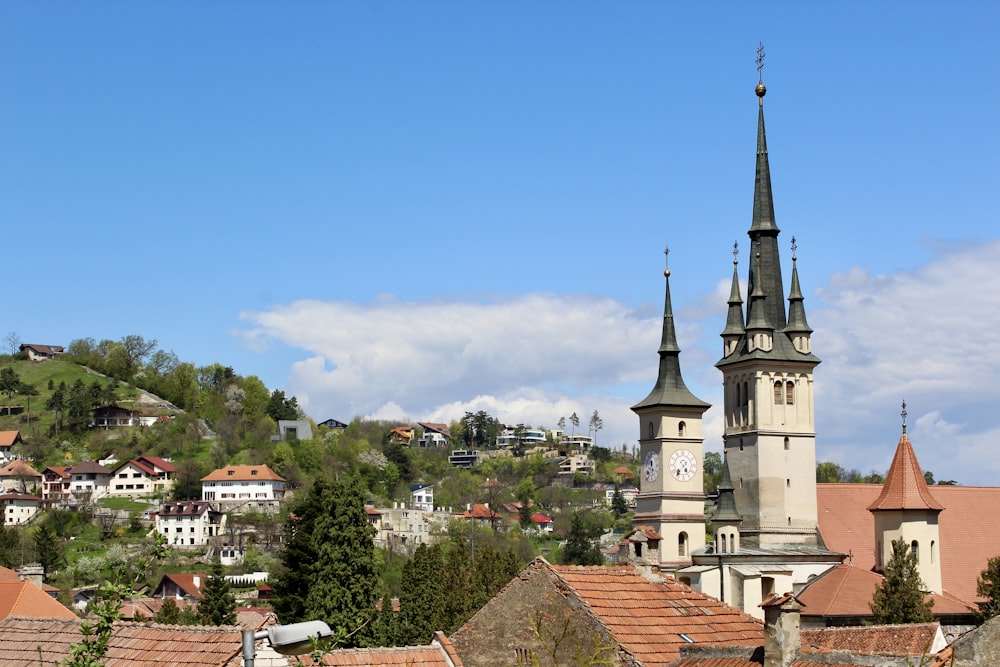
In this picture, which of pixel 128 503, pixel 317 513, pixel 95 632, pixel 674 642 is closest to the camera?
pixel 95 632

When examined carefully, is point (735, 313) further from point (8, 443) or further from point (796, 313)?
point (8, 443)

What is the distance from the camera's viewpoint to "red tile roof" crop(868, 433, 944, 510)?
53.6 meters

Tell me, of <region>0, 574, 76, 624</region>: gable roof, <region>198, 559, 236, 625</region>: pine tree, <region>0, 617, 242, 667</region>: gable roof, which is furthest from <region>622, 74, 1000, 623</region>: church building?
<region>0, 617, 242, 667</region>: gable roof

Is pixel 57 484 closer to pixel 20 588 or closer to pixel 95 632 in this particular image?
pixel 20 588

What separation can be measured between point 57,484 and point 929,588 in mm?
124907

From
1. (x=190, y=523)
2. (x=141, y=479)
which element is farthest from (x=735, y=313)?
(x=141, y=479)

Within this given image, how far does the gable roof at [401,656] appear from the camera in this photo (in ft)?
71.7

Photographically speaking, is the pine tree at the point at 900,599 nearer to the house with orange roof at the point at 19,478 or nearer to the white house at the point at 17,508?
the white house at the point at 17,508

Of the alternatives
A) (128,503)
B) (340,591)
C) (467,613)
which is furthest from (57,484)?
(340,591)

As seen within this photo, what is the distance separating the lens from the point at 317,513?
4828 cm

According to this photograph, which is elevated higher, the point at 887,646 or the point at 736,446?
the point at 736,446

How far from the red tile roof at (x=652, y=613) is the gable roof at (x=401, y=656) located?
2.87 m

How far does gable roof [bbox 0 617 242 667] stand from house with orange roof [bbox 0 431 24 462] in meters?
159

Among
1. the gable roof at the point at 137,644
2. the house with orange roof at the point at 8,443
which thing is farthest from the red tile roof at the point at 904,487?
the house with orange roof at the point at 8,443
